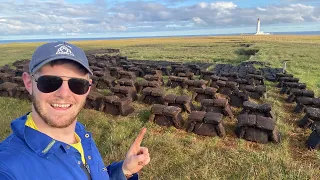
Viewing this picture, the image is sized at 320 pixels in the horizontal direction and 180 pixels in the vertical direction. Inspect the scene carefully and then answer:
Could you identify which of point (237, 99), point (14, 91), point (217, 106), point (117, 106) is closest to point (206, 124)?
point (217, 106)

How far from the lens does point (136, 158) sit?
103 inches

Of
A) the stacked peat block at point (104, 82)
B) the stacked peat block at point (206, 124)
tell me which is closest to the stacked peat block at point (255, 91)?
the stacked peat block at point (206, 124)

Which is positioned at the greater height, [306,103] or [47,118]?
[47,118]

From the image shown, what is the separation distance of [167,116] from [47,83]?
545 cm

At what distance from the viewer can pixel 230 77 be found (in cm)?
1352

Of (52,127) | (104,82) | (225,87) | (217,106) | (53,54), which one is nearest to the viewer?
(53,54)

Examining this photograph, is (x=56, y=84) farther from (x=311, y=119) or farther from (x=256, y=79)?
(x=256, y=79)

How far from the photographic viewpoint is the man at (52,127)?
1.87 metres

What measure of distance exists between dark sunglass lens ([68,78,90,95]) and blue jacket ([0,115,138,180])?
411 millimetres

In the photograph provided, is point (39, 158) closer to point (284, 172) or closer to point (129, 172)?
point (129, 172)

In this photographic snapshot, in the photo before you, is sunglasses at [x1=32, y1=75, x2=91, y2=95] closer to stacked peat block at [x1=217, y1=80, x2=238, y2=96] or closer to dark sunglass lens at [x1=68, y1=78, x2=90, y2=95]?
dark sunglass lens at [x1=68, y1=78, x2=90, y2=95]

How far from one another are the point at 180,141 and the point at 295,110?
487cm

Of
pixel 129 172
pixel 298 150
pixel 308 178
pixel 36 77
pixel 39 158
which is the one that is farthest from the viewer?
pixel 298 150

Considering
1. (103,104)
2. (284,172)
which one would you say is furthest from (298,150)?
(103,104)
